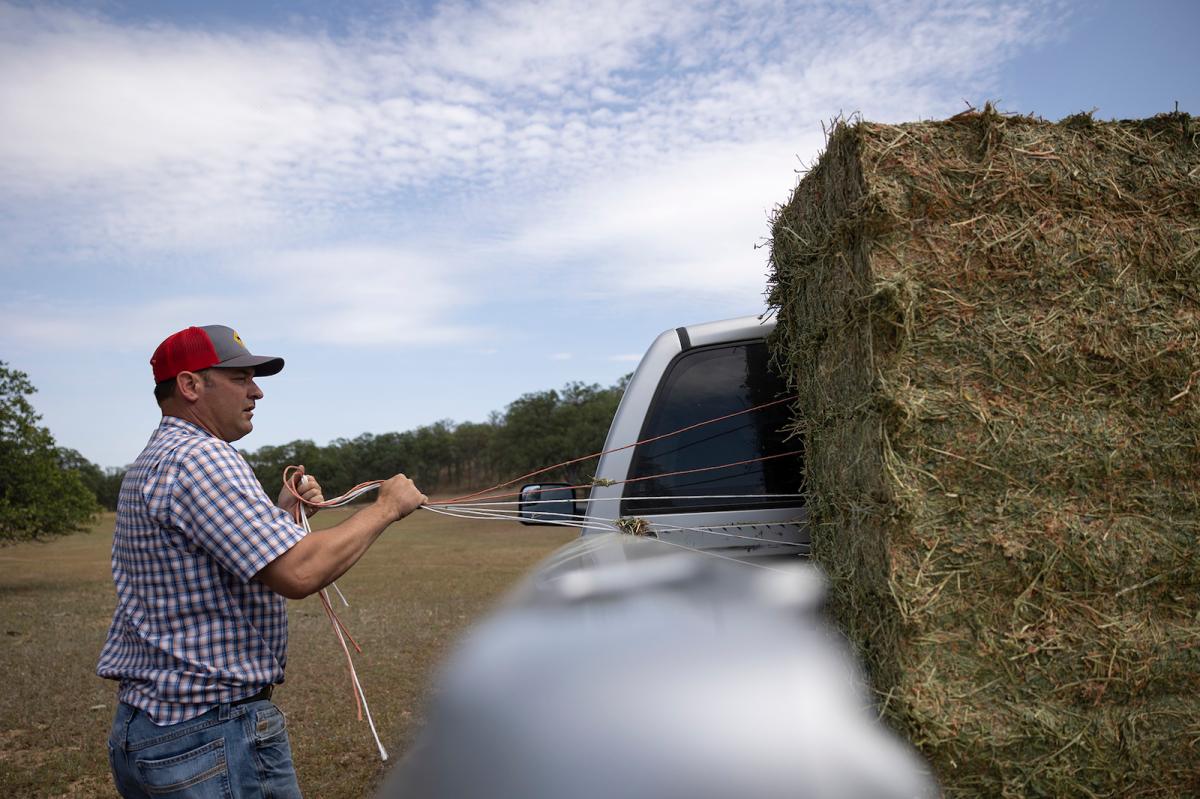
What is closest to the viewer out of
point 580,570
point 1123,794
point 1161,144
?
point 1123,794

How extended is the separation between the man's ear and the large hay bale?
1.89m

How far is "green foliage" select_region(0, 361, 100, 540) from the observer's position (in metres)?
17.4

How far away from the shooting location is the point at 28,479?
57.6ft

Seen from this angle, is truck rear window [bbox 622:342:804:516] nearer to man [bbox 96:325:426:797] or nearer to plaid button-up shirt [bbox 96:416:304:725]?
man [bbox 96:325:426:797]

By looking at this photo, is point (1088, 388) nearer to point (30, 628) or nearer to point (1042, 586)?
point (1042, 586)

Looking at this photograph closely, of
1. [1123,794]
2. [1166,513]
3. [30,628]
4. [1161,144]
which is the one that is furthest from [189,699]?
[30,628]

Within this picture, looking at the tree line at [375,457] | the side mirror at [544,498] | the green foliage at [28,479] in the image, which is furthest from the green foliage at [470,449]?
the side mirror at [544,498]

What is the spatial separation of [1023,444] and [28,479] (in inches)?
788

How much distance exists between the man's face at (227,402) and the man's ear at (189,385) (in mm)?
17

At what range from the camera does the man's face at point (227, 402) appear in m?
2.58

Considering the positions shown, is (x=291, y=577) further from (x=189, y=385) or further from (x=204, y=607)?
(x=189, y=385)

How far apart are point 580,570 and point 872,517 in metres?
0.92

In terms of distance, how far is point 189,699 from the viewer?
2.31 m

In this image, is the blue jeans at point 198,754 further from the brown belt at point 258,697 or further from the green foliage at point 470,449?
the green foliage at point 470,449
